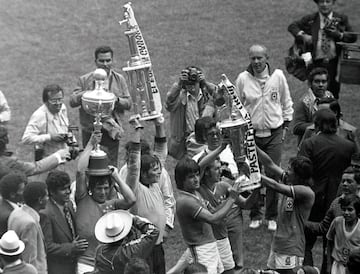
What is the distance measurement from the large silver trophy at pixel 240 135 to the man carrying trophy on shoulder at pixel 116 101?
285 cm

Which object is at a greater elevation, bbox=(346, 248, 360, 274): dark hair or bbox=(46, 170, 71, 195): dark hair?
bbox=(46, 170, 71, 195): dark hair

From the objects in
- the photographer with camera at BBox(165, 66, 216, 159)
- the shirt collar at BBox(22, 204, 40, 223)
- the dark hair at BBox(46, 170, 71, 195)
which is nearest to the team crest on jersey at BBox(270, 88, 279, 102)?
the photographer with camera at BBox(165, 66, 216, 159)

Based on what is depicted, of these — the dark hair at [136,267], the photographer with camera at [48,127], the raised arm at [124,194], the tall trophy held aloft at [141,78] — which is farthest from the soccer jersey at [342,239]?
the photographer with camera at [48,127]

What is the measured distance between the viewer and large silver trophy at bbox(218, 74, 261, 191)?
354 inches

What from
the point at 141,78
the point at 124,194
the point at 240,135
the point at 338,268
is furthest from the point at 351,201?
the point at 141,78

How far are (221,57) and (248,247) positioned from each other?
7.21m

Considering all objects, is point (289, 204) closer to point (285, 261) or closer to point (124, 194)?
point (285, 261)

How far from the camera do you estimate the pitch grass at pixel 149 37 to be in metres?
16.9

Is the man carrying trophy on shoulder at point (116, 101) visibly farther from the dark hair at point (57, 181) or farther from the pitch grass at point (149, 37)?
the pitch grass at point (149, 37)

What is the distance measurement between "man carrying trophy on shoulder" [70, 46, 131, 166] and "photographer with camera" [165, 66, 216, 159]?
0.63 meters

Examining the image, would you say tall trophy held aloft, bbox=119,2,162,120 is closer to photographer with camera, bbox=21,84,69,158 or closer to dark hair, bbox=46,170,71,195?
dark hair, bbox=46,170,71,195

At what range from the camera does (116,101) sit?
38.8 ft

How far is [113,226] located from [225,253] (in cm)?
169

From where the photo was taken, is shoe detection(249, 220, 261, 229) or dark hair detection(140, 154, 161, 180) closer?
dark hair detection(140, 154, 161, 180)
